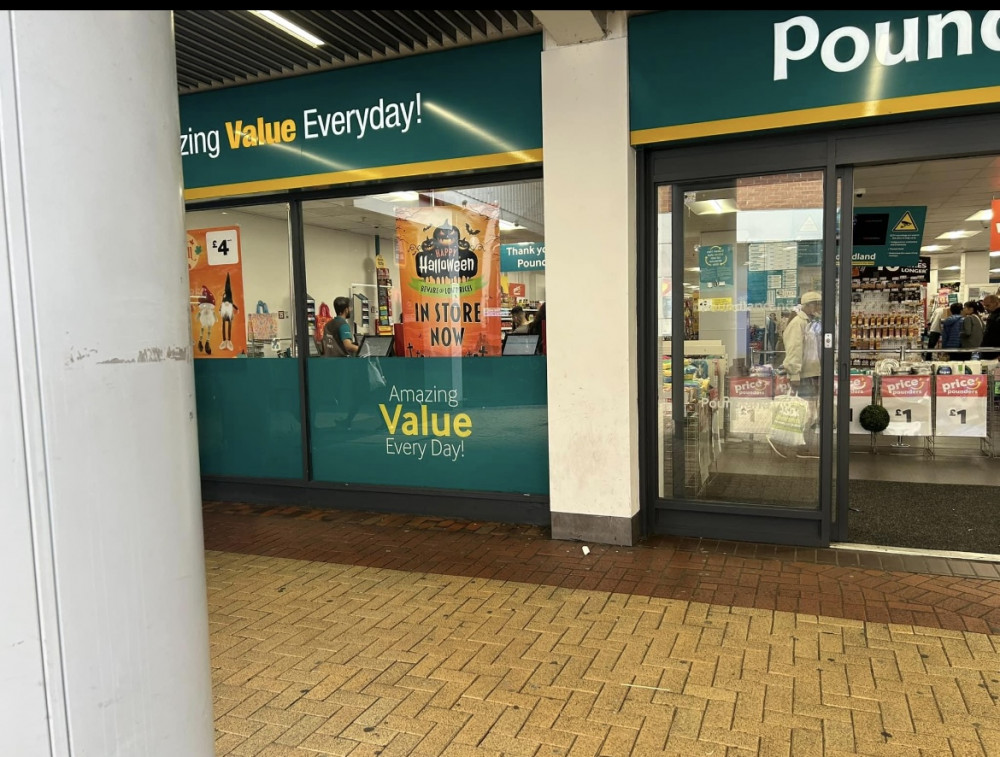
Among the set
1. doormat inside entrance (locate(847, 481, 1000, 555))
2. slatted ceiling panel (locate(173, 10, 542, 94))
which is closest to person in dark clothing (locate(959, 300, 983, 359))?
doormat inside entrance (locate(847, 481, 1000, 555))

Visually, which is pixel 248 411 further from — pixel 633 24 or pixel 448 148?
pixel 633 24

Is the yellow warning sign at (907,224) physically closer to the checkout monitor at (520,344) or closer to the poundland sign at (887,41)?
the poundland sign at (887,41)

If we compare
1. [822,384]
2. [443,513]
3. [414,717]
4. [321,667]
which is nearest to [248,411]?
[443,513]

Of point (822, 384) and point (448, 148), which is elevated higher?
point (448, 148)

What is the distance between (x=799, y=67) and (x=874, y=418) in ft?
16.3

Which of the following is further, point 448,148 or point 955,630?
point 448,148

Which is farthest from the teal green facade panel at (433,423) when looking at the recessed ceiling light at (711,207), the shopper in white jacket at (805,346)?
the shopper in white jacket at (805,346)

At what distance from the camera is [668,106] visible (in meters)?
4.84

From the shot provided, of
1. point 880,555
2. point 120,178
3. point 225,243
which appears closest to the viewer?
point 120,178

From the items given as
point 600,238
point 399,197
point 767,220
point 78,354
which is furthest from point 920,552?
point 78,354

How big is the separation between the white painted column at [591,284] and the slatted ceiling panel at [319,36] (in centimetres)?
59

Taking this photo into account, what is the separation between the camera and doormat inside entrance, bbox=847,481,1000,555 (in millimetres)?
5074

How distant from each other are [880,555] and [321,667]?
355 centimetres

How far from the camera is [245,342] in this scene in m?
6.81
